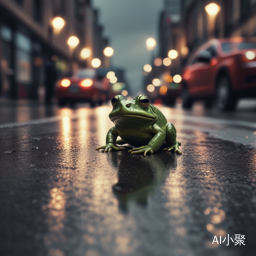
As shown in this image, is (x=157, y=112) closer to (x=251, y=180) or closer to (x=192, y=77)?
(x=251, y=180)

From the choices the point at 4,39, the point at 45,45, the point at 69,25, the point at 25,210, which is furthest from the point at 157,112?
the point at 69,25

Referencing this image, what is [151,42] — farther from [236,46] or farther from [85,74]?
[236,46]

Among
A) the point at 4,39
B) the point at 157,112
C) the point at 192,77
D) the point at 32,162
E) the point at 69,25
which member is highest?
the point at 69,25

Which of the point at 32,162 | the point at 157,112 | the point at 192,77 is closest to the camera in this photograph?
the point at 32,162

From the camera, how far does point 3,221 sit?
3.59 ft

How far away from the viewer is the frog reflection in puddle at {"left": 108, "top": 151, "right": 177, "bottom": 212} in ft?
4.44

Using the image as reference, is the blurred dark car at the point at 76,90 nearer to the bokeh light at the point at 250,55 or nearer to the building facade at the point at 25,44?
the building facade at the point at 25,44

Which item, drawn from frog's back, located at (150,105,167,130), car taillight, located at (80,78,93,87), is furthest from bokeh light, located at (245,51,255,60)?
car taillight, located at (80,78,93,87)

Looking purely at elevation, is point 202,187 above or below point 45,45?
below

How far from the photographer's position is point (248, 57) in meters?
7.90

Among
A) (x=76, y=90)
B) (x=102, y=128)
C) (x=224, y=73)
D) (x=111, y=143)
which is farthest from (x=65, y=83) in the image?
(x=111, y=143)

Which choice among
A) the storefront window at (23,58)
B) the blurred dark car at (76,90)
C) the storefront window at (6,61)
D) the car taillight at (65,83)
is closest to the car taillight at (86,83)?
the blurred dark car at (76,90)

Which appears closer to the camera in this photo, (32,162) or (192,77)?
(32,162)

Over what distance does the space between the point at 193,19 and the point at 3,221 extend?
132 ft
